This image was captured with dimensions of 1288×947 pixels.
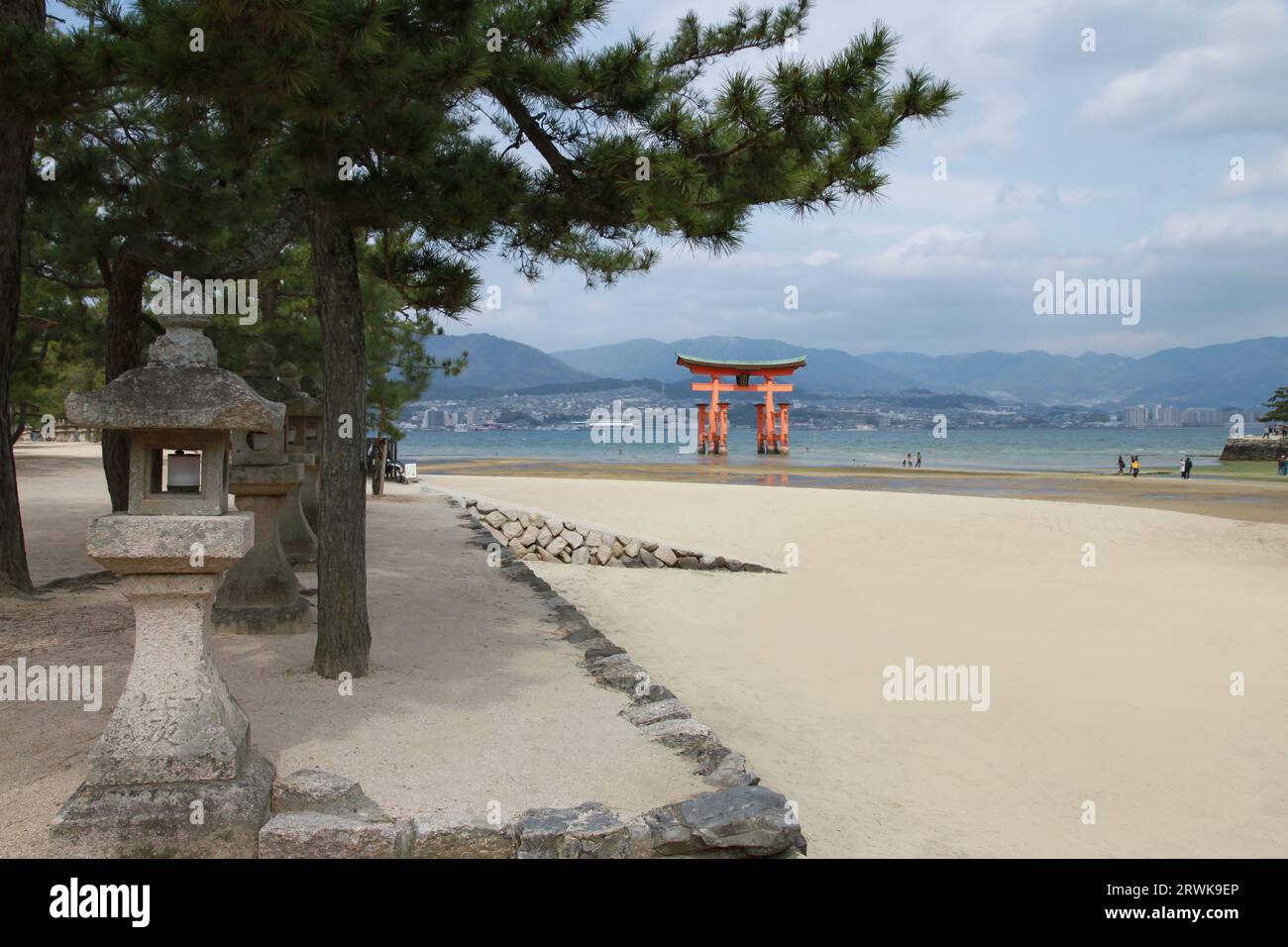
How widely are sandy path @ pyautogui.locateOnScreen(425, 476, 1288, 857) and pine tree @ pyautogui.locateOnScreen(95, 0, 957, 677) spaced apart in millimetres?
3120

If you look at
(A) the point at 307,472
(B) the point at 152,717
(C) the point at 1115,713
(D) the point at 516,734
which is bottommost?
(C) the point at 1115,713

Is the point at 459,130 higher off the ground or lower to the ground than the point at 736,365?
lower

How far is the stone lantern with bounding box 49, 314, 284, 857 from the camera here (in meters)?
3.35

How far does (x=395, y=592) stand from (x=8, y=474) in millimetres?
3301

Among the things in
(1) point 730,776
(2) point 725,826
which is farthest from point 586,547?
(2) point 725,826

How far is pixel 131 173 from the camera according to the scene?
8.44 metres

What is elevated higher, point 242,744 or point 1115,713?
point 242,744

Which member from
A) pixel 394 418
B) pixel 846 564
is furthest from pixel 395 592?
pixel 394 418

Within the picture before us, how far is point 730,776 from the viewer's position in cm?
399

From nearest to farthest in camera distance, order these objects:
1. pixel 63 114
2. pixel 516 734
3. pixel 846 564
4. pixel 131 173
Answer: pixel 516 734 < pixel 63 114 < pixel 131 173 < pixel 846 564

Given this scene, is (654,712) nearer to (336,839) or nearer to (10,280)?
(336,839)

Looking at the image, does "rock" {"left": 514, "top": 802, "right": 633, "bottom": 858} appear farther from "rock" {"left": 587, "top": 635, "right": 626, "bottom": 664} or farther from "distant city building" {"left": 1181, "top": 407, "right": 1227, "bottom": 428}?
"distant city building" {"left": 1181, "top": 407, "right": 1227, "bottom": 428}

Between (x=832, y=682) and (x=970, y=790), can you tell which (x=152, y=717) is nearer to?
(x=970, y=790)

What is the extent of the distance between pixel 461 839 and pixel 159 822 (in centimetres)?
115
